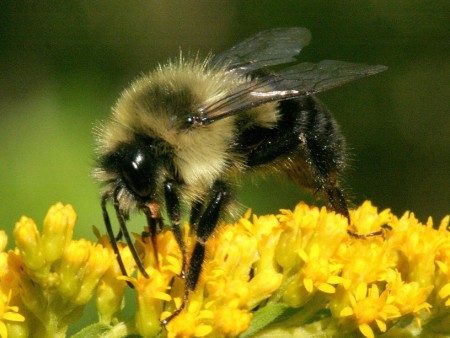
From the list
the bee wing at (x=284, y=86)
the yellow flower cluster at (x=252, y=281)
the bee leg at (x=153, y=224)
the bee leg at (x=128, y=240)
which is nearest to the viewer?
the yellow flower cluster at (x=252, y=281)

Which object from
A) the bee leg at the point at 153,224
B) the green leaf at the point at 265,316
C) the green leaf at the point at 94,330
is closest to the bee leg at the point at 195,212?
the bee leg at the point at 153,224

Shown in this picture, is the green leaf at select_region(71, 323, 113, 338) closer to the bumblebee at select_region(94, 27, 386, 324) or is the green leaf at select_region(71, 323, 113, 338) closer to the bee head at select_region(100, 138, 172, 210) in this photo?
the bumblebee at select_region(94, 27, 386, 324)

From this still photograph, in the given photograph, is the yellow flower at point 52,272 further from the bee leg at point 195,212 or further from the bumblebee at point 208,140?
the bee leg at point 195,212

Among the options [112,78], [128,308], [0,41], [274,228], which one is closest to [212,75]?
[274,228]

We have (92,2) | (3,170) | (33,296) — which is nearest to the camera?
(33,296)

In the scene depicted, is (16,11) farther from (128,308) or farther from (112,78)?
(128,308)

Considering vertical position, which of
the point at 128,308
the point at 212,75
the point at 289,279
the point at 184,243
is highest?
the point at 212,75
